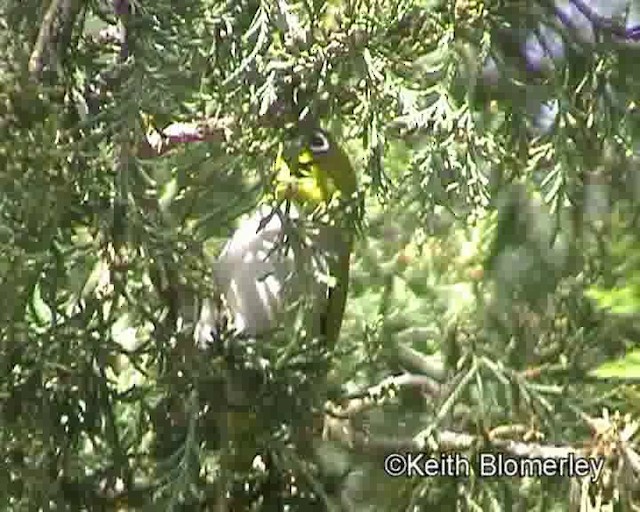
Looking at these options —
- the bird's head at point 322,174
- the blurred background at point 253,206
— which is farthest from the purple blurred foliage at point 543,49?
the bird's head at point 322,174

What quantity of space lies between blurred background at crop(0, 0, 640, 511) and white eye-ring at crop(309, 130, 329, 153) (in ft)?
0.05

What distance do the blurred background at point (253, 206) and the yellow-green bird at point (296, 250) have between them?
0.06 ft

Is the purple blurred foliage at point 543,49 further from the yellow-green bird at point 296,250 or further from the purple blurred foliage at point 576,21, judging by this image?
the yellow-green bird at point 296,250

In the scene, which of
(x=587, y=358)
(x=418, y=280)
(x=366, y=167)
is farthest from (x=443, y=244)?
(x=366, y=167)

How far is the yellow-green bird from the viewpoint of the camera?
642 mm

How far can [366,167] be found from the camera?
649 millimetres

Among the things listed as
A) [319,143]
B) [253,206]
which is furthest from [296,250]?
[319,143]

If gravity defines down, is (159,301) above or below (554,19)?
below

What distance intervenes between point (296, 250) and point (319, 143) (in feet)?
0.63

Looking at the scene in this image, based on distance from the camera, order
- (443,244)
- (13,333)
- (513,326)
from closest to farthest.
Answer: (13,333), (513,326), (443,244)

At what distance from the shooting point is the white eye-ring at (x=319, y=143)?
76cm

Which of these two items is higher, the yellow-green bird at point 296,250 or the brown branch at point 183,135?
the brown branch at point 183,135

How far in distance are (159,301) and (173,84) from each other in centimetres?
12

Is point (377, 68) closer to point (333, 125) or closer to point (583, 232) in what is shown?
point (333, 125)
